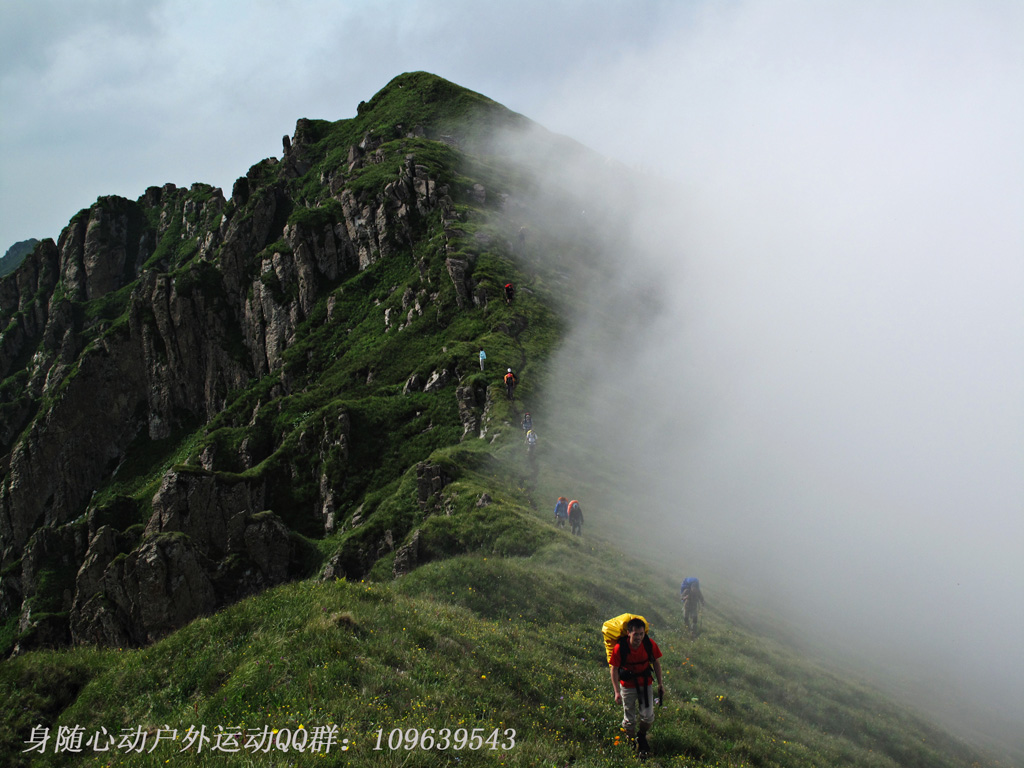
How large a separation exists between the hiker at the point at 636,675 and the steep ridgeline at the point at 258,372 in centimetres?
1585

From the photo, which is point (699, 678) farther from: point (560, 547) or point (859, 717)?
point (560, 547)

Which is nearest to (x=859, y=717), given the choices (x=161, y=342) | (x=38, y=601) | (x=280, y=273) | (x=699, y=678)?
(x=699, y=678)

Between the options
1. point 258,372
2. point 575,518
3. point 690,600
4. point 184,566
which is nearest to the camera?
point 690,600

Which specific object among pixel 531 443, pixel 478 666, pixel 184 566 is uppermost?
pixel 531 443

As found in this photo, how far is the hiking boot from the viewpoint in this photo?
1081cm

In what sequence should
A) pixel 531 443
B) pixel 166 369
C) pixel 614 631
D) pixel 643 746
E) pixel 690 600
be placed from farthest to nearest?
pixel 166 369 → pixel 531 443 → pixel 690 600 → pixel 643 746 → pixel 614 631

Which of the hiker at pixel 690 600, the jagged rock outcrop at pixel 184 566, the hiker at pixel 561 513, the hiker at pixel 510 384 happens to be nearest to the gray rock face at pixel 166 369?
the jagged rock outcrop at pixel 184 566

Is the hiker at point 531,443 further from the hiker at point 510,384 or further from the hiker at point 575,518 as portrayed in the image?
the hiker at point 575,518

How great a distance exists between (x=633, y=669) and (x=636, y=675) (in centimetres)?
15

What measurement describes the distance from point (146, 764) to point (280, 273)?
83.3 metres

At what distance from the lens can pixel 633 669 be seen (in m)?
10.4

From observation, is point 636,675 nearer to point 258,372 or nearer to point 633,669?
point 633,669

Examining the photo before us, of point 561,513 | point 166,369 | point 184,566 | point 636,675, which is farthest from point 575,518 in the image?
point 166,369

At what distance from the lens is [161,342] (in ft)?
312
